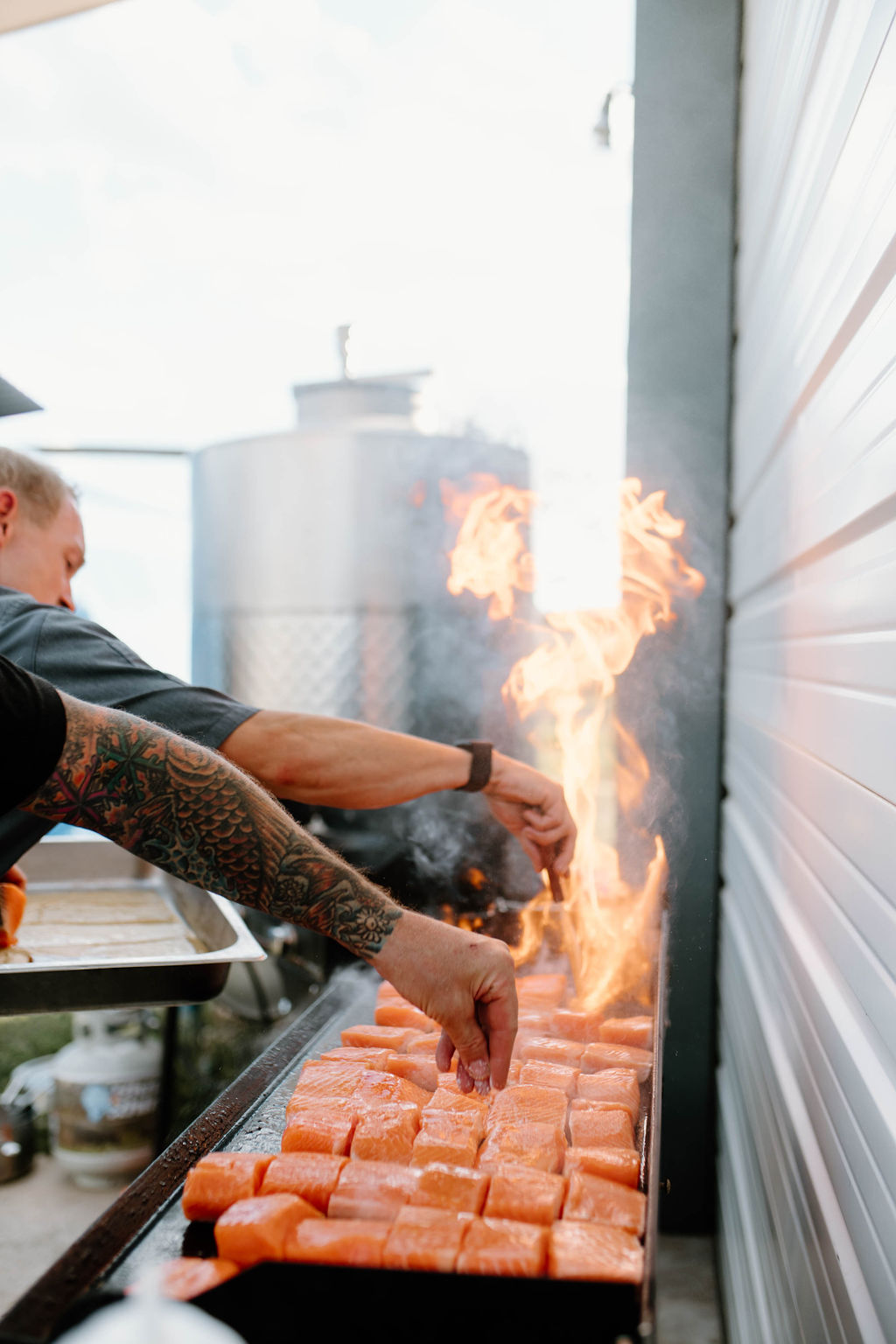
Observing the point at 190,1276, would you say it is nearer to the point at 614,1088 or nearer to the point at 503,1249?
the point at 503,1249

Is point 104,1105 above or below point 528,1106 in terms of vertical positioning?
below

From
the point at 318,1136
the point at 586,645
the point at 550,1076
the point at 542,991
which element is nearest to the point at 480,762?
the point at 542,991

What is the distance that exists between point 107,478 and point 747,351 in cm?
310

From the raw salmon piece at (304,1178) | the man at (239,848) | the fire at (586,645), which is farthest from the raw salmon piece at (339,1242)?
the fire at (586,645)

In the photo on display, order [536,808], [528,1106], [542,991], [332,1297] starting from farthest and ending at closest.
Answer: [536,808], [542,991], [528,1106], [332,1297]

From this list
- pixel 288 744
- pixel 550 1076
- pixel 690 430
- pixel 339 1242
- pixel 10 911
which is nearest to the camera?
pixel 339 1242

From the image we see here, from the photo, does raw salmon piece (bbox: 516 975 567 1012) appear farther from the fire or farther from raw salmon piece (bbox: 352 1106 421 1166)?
the fire

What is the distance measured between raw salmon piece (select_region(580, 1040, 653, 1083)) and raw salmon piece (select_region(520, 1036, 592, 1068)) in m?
0.02

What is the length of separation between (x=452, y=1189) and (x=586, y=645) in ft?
9.27

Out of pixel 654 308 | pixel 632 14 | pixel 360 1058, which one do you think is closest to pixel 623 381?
pixel 654 308

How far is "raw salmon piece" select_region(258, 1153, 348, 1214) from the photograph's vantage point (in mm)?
1493

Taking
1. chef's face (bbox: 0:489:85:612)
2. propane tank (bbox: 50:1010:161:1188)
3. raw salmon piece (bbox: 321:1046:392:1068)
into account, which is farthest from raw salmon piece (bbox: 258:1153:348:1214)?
propane tank (bbox: 50:1010:161:1188)

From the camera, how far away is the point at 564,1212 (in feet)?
4.86

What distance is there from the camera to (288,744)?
2.92m
